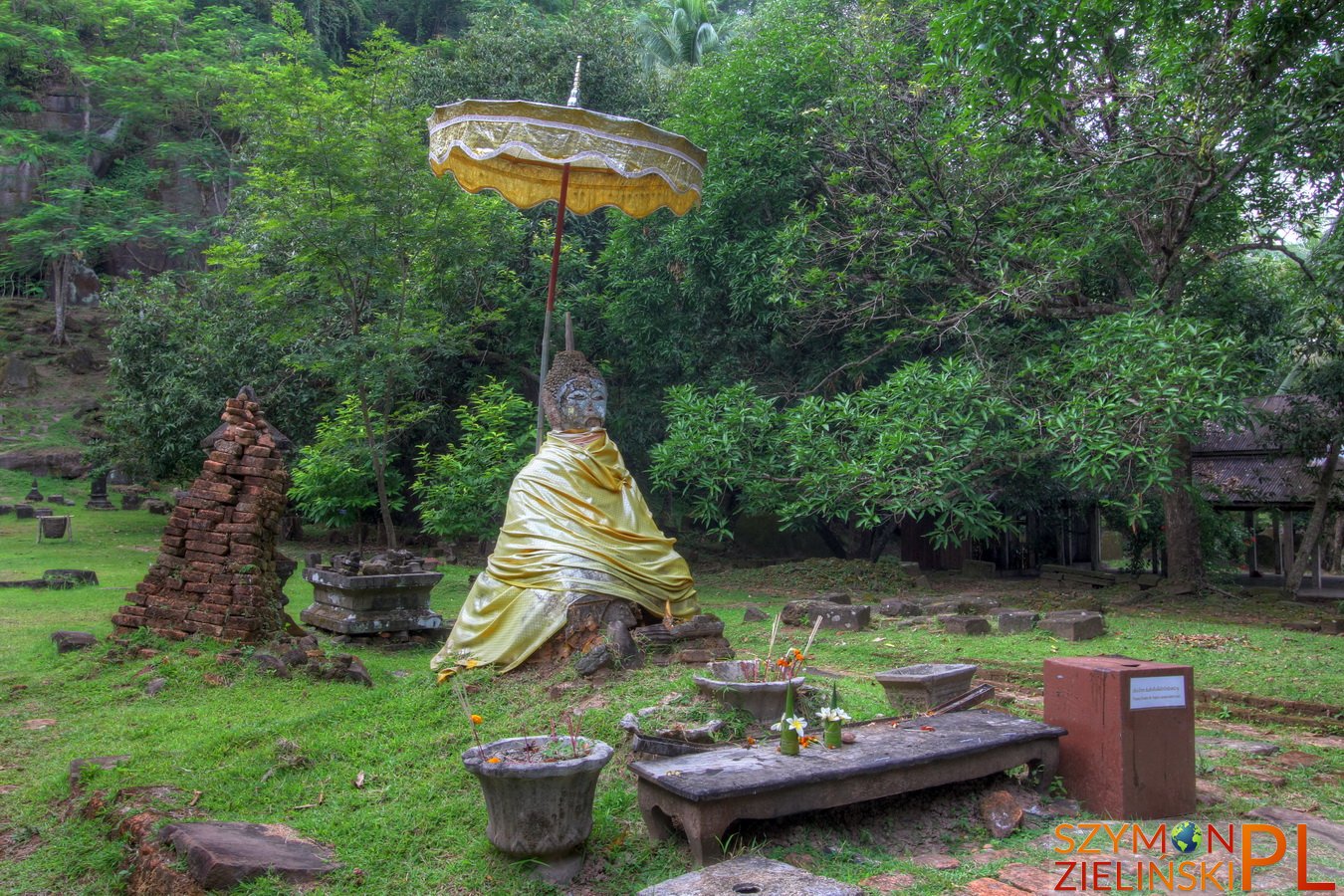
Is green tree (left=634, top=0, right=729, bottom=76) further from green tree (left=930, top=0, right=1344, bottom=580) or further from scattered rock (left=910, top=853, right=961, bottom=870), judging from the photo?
scattered rock (left=910, top=853, right=961, bottom=870)

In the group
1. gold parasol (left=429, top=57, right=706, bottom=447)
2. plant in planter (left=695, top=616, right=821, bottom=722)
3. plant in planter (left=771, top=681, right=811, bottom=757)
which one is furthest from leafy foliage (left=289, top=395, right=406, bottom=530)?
plant in planter (left=771, top=681, right=811, bottom=757)

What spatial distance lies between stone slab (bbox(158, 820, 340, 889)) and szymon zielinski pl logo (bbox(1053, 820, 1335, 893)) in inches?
123

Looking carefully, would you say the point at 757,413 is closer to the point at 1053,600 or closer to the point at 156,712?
the point at 1053,600

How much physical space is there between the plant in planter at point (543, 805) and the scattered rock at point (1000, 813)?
190cm

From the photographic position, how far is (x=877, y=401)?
1249 cm

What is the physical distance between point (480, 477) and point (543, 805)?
9.66 meters

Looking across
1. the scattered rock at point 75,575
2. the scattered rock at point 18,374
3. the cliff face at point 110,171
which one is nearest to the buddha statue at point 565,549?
the scattered rock at point 75,575

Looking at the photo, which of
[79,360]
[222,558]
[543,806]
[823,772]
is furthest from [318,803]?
[79,360]

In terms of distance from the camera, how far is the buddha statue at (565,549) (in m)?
6.89

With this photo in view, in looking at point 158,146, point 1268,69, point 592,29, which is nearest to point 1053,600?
point 1268,69

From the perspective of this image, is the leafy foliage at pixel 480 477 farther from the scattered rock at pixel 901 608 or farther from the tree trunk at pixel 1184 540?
the tree trunk at pixel 1184 540

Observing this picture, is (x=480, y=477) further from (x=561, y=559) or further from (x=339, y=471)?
(x=561, y=559)

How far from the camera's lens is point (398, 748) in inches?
227

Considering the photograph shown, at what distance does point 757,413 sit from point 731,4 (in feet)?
88.1
